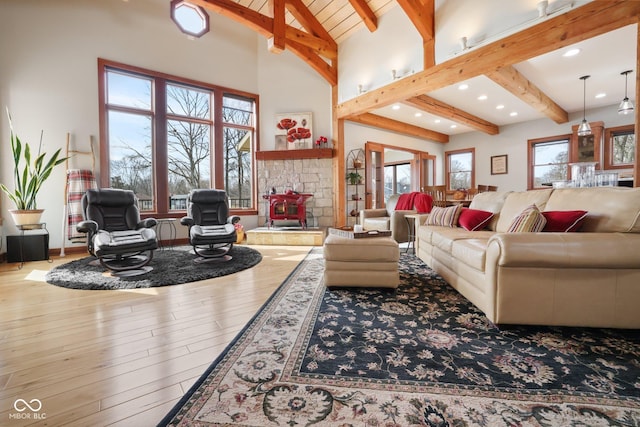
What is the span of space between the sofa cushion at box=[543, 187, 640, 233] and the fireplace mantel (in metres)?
4.38

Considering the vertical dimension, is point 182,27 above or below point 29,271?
above

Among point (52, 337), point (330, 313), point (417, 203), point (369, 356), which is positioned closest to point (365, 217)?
point (417, 203)

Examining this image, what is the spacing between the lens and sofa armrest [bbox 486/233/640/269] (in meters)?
1.64

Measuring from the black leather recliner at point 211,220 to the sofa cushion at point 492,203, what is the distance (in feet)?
10.6

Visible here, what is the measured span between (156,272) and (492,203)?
160 inches

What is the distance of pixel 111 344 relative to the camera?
170 cm

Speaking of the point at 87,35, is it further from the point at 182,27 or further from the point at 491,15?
the point at 491,15

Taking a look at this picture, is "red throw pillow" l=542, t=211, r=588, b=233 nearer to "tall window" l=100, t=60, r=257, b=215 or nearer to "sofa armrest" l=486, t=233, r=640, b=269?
"sofa armrest" l=486, t=233, r=640, b=269

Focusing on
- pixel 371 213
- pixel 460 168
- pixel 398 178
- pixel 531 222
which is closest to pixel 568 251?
pixel 531 222

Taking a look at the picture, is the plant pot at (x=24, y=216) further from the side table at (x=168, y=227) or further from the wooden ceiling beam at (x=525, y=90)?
the wooden ceiling beam at (x=525, y=90)

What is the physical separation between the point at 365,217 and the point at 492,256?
342 cm

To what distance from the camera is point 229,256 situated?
13.4ft

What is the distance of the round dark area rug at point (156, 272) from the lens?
287cm

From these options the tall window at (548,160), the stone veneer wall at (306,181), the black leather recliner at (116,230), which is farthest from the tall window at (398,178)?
the black leather recliner at (116,230)
